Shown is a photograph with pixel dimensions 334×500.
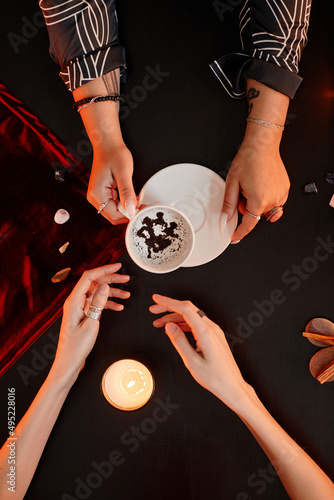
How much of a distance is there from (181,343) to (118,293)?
25 cm

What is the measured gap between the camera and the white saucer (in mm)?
974

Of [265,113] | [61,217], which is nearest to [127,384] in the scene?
[61,217]

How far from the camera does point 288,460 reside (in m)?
0.91

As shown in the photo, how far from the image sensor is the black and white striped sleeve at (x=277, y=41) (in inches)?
38.6

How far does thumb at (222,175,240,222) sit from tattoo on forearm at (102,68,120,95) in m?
0.49

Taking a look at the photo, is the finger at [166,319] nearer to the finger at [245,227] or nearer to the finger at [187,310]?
the finger at [187,310]

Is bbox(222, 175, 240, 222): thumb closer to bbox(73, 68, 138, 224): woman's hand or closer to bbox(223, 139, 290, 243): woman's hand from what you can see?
bbox(223, 139, 290, 243): woman's hand

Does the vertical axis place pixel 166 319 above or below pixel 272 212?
below

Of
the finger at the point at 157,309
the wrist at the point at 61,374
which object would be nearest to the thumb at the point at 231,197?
the finger at the point at 157,309

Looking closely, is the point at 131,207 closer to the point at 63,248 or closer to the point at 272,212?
the point at 63,248

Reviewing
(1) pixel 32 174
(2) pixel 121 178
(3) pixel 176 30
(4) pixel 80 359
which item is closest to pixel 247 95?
(3) pixel 176 30

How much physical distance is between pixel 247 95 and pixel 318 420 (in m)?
1.04

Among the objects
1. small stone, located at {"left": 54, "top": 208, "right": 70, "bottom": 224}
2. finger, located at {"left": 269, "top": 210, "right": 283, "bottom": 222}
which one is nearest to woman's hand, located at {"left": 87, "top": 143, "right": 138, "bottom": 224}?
small stone, located at {"left": 54, "top": 208, "right": 70, "bottom": 224}

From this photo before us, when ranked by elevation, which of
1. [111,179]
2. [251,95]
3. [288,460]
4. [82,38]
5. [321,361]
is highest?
[82,38]
